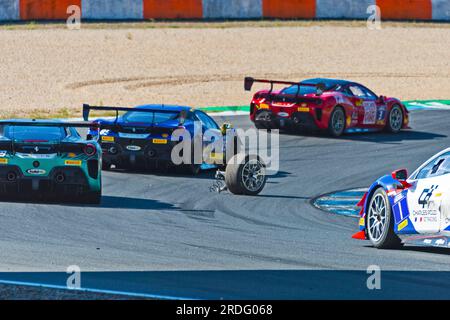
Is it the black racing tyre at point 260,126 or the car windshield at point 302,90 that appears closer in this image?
the car windshield at point 302,90

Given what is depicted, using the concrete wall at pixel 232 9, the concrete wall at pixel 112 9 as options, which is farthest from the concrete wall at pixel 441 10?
the concrete wall at pixel 112 9

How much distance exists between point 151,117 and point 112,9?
62.5 ft

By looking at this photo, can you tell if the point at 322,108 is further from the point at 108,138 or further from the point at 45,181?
the point at 45,181

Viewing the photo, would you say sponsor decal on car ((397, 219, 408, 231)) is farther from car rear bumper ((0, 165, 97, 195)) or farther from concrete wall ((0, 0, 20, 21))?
concrete wall ((0, 0, 20, 21))

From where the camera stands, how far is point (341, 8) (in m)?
39.7

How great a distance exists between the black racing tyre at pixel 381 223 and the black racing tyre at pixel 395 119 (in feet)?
43.9

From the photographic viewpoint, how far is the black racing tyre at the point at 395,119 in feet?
80.6

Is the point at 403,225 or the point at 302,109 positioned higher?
the point at 302,109

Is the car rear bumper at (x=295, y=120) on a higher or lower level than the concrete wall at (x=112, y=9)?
lower

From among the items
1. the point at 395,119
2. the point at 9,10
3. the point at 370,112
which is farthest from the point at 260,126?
the point at 9,10

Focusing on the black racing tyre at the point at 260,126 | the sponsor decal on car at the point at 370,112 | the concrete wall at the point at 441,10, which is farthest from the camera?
the concrete wall at the point at 441,10

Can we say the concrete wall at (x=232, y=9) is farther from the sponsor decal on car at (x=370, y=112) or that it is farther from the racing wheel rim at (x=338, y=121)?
the racing wheel rim at (x=338, y=121)
